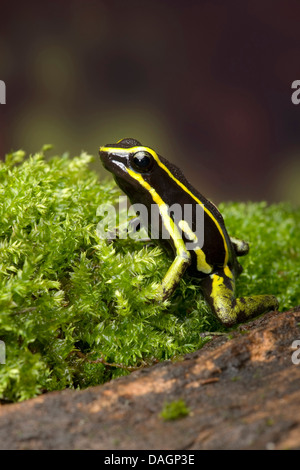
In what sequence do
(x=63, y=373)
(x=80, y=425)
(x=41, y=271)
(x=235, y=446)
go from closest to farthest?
1. (x=235, y=446)
2. (x=80, y=425)
3. (x=63, y=373)
4. (x=41, y=271)

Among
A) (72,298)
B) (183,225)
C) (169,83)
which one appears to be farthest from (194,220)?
(169,83)

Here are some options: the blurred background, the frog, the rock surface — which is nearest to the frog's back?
the frog

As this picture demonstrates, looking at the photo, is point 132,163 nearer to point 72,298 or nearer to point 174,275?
point 174,275

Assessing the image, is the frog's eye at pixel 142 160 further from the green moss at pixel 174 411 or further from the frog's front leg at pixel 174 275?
the green moss at pixel 174 411

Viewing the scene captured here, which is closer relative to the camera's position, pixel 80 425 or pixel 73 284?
pixel 80 425

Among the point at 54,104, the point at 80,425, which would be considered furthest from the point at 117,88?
the point at 80,425
